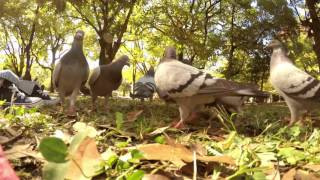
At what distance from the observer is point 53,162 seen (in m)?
1.08

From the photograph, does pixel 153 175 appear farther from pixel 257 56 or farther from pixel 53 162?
pixel 257 56

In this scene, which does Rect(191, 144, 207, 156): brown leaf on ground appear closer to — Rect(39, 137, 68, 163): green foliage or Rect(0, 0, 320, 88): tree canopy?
Rect(39, 137, 68, 163): green foliage

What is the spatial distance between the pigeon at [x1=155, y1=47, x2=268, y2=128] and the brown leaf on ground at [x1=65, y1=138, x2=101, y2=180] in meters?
2.75

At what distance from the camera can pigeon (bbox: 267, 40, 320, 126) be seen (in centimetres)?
504

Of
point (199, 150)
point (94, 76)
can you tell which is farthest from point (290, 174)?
point (94, 76)

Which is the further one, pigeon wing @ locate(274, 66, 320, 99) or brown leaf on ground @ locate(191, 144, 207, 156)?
pigeon wing @ locate(274, 66, 320, 99)

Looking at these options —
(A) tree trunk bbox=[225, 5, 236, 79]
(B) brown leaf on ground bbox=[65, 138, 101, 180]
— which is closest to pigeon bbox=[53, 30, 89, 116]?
(B) brown leaf on ground bbox=[65, 138, 101, 180]

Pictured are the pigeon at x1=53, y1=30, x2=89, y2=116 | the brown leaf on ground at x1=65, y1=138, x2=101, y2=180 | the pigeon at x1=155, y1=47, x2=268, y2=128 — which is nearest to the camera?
the brown leaf on ground at x1=65, y1=138, x2=101, y2=180

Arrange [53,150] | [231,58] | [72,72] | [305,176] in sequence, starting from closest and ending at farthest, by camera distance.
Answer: [53,150] < [305,176] < [72,72] < [231,58]

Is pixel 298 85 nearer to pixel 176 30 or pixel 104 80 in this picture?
pixel 104 80

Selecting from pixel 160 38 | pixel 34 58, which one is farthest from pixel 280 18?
pixel 34 58

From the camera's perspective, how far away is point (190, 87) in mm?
4492

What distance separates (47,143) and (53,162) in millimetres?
57

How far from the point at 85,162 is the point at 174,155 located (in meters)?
0.37
